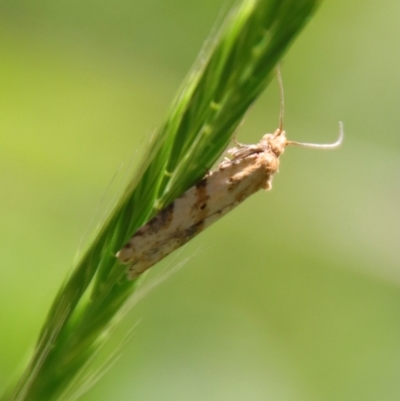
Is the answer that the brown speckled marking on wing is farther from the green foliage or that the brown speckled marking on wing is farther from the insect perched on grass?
the green foliage

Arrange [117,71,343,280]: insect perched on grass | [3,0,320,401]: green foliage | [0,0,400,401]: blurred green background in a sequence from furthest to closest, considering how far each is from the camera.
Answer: [0,0,400,401]: blurred green background
[117,71,343,280]: insect perched on grass
[3,0,320,401]: green foliage

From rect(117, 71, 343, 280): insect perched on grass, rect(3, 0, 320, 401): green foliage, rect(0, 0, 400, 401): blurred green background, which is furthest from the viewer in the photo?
rect(0, 0, 400, 401): blurred green background

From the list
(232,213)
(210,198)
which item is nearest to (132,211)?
(210,198)

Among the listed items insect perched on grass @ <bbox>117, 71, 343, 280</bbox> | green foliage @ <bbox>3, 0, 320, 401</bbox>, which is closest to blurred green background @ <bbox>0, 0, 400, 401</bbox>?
insect perched on grass @ <bbox>117, 71, 343, 280</bbox>

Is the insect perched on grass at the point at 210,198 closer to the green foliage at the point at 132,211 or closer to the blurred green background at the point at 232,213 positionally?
the green foliage at the point at 132,211

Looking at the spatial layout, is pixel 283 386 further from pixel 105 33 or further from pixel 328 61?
pixel 105 33

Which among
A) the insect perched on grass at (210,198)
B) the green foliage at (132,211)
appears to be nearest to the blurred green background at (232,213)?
the insect perched on grass at (210,198)

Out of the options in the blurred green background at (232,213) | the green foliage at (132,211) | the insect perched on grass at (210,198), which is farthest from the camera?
the blurred green background at (232,213)
